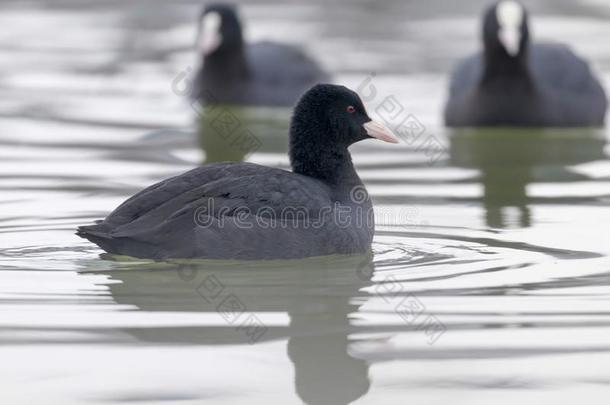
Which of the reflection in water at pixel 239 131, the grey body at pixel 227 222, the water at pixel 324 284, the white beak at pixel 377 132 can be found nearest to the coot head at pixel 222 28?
the reflection in water at pixel 239 131

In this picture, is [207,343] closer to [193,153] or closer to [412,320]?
[412,320]

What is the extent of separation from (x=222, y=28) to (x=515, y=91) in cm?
347

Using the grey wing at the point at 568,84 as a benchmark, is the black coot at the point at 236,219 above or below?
below

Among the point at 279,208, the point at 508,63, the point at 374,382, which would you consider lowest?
the point at 374,382

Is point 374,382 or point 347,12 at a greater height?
point 347,12

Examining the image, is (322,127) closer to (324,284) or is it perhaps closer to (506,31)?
(324,284)

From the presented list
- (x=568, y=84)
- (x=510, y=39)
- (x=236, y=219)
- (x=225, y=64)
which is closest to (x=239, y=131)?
(x=225, y=64)

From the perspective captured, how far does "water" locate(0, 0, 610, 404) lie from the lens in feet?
18.1

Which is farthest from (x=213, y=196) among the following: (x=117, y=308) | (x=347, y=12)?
Answer: (x=347, y=12)

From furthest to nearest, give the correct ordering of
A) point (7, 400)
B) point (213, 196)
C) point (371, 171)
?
point (371, 171)
point (213, 196)
point (7, 400)

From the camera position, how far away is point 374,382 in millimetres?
5512

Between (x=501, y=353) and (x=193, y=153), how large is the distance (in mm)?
6133

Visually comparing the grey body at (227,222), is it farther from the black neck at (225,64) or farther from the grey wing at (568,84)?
the black neck at (225,64)

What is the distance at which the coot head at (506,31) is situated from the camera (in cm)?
1303
